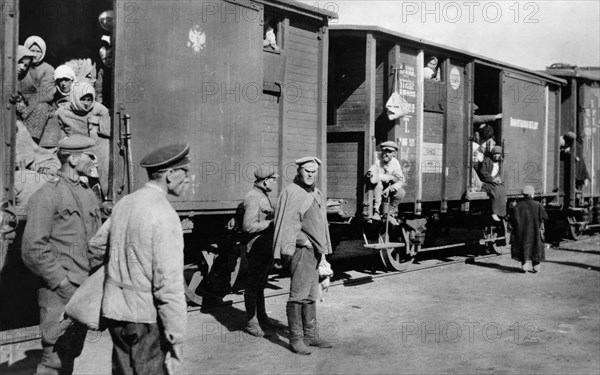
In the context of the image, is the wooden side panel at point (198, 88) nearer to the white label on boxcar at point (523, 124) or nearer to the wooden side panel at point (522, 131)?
the wooden side panel at point (522, 131)

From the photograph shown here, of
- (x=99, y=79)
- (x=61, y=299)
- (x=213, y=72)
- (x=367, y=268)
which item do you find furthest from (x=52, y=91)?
(x=367, y=268)

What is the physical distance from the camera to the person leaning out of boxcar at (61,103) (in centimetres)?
633

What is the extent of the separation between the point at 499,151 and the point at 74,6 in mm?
8436

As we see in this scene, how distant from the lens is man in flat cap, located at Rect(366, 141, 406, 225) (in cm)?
884

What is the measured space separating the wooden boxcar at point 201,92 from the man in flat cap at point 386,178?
45.3 inches

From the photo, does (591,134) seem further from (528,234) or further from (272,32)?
(272,32)

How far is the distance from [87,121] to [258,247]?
7.85 feet

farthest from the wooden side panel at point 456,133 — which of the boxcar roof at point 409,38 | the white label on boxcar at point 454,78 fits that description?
the boxcar roof at point 409,38

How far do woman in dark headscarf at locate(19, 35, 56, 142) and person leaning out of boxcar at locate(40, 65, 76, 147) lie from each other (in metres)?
0.07

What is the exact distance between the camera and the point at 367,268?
1050 cm

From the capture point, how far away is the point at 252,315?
6055 millimetres

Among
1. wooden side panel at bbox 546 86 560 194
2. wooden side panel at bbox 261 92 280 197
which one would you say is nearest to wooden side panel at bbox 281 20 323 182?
wooden side panel at bbox 261 92 280 197

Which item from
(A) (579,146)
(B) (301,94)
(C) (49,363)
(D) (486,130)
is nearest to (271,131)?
(B) (301,94)

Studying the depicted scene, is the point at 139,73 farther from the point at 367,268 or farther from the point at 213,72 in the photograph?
the point at 367,268
